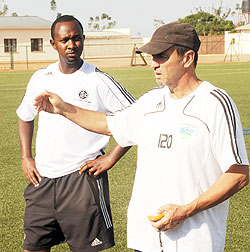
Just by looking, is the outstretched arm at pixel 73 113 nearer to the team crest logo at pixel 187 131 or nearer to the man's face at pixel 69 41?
the team crest logo at pixel 187 131

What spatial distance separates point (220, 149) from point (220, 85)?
69.3 ft

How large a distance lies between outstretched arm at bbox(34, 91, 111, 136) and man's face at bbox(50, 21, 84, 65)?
840 mm

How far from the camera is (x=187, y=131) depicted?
3.16 metres

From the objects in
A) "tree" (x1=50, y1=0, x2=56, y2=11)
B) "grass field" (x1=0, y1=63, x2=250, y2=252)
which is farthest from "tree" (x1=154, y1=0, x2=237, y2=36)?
"grass field" (x1=0, y1=63, x2=250, y2=252)

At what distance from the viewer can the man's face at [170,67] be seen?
3.29m

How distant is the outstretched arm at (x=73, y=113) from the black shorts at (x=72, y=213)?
79cm

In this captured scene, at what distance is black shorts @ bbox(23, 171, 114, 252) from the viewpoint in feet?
14.8

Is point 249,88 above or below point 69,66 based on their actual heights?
below

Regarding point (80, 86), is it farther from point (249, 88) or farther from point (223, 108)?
point (249, 88)

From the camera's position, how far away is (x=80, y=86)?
14.9 ft

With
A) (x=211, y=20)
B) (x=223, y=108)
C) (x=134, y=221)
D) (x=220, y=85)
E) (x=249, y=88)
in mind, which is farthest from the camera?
(x=211, y=20)

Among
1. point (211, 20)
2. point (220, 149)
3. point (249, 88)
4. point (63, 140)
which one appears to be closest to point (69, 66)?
point (63, 140)

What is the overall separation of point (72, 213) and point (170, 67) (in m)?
1.67

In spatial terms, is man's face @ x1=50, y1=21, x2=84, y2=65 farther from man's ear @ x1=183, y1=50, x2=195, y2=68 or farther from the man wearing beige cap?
man's ear @ x1=183, y1=50, x2=195, y2=68
